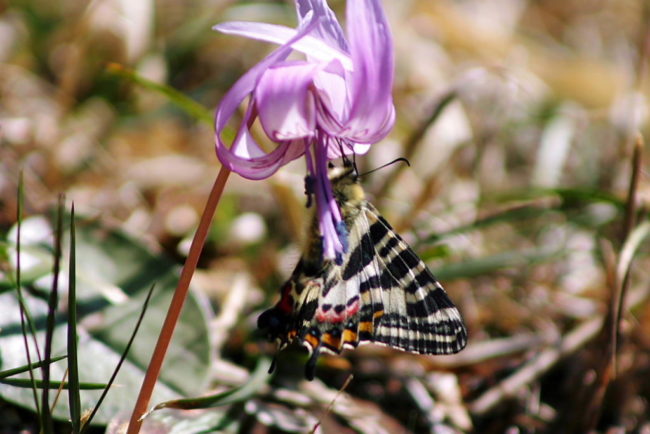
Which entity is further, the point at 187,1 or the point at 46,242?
the point at 187,1

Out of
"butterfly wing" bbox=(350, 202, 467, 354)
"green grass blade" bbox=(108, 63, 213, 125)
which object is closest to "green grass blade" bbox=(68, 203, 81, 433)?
"butterfly wing" bbox=(350, 202, 467, 354)

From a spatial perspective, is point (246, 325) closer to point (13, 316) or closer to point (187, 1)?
point (13, 316)

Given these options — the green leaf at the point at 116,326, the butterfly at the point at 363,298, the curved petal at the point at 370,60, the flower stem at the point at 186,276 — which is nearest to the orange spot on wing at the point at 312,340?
the butterfly at the point at 363,298

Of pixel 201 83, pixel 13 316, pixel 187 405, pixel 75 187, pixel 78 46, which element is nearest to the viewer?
pixel 187 405

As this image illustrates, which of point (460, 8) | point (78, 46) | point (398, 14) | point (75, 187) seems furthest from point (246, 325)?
point (460, 8)

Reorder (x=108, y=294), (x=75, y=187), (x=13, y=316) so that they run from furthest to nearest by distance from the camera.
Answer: (x=75, y=187)
(x=108, y=294)
(x=13, y=316)

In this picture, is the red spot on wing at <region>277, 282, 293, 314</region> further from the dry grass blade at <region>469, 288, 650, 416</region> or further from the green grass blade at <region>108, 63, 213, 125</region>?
the dry grass blade at <region>469, 288, 650, 416</region>
